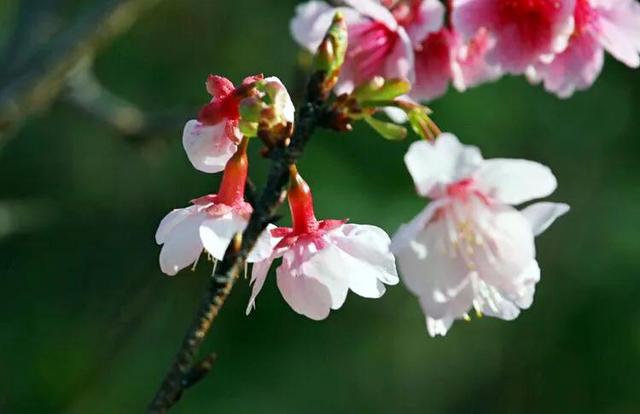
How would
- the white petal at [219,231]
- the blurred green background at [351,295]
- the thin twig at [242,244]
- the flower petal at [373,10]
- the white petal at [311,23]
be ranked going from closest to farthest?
the thin twig at [242,244], the white petal at [219,231], the flower petal at [373,10], the white petal at [311,23], the blurred green background at [351,295]

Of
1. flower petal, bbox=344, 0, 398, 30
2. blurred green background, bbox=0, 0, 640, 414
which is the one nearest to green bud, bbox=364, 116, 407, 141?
flower petal, bbox=344, 0, 398, 30

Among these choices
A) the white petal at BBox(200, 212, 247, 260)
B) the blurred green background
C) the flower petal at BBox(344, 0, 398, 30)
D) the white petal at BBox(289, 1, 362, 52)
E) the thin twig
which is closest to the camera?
the thin twig

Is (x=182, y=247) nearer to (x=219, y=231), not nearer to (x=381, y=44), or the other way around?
(x=219, y=231)

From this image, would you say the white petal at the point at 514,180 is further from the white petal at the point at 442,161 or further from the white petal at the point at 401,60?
the white petal at the point at 401,60

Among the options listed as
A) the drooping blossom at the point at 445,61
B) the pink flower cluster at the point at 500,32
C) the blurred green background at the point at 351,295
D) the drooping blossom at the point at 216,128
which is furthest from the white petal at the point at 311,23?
the blurred green background at the point at 351,295

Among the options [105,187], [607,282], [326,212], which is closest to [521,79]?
Answer: [607,282]

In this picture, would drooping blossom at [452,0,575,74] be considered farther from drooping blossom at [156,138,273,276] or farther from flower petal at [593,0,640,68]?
drooping blossom at [156,138,273,276]
